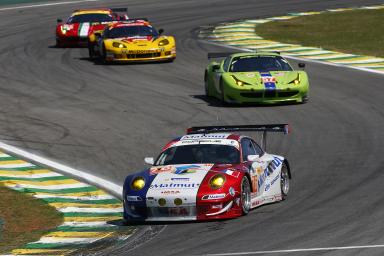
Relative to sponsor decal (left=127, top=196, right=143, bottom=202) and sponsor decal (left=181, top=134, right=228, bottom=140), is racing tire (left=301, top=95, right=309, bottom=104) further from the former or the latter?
A: sponsor decal (left=127, top=196, right=143, bottom=202)

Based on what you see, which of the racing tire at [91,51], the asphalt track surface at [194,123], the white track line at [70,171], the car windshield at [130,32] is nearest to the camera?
the asphalt track surface at [194,123]

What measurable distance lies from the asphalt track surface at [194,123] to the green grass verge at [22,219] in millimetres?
1779

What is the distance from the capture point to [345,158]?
1936cm

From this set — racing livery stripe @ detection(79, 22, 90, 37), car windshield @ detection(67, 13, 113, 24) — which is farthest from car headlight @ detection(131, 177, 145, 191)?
car windshield @ detection(67, 13, 113, 24)

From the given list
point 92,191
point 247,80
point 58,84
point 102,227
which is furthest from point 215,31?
point 102,227

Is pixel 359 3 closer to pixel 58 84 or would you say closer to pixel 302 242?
pixel 58 84

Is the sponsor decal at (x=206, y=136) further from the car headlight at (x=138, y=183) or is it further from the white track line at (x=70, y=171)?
the white track line at (x=70, y=171)

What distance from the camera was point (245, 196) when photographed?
15086 millimetres

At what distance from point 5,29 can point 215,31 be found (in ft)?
29.5

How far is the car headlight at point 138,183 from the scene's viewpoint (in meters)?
15.0

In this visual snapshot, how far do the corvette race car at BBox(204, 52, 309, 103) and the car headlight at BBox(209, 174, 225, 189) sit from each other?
1073cm

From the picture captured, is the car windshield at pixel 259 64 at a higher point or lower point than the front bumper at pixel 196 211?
lower

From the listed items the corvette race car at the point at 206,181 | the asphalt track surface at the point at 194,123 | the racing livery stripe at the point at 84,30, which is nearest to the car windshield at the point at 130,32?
the asphalt track surface at the point at 194,123

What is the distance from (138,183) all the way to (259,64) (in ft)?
38.8
